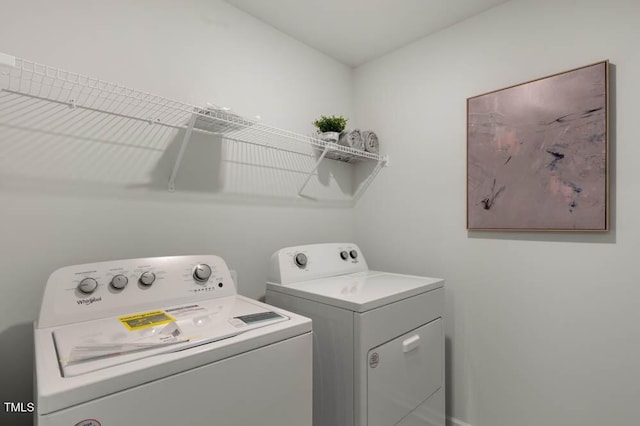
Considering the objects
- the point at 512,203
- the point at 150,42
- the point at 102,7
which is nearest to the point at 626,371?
the point at 512,203

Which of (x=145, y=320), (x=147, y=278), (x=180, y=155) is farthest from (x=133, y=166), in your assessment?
(x=145, y=320)

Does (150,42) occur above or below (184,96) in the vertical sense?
above

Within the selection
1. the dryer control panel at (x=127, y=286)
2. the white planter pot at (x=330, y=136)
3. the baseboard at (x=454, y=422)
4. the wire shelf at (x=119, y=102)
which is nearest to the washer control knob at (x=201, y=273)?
the dryer control panel at (x=127, y=286)

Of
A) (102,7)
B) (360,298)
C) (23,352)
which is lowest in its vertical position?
(23,352)

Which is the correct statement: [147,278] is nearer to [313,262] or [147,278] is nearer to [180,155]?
[180,155]

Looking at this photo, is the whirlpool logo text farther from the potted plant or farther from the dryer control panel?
the potted plant

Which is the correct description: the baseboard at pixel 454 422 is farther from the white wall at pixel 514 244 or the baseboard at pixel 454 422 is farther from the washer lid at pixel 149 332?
the washer lid at pixel 149 332

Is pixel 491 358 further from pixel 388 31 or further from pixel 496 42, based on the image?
pixel 388 31

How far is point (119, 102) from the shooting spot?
4.37ft

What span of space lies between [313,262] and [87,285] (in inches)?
38.5

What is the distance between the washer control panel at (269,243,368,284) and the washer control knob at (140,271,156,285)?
0.56 metres

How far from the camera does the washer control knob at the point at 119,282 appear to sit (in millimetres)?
1107

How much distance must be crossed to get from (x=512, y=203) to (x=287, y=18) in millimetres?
1558

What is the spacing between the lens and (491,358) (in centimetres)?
172
